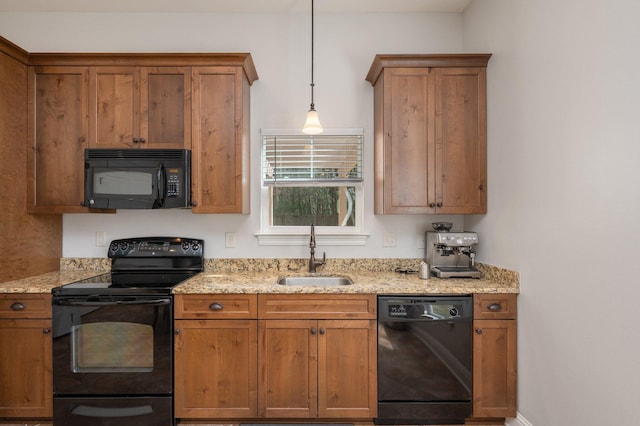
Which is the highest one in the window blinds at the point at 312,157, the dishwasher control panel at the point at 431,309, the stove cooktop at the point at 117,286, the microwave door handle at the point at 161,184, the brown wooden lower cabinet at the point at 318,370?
the window blinds at the point at 312,157

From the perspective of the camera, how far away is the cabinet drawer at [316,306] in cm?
222

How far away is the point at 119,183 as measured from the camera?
8.21ft

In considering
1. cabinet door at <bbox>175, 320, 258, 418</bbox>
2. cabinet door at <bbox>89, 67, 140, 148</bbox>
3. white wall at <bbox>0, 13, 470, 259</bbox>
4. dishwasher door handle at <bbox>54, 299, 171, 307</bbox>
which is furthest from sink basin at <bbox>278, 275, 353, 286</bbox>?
cabinet door at <bbox>89, 67, 140, 148</bbox>

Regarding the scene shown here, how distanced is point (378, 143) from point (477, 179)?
2.47 ft

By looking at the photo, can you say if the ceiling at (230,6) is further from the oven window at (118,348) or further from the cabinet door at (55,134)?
the oven window at (118,348)

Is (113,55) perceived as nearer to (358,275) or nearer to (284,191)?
(284,191)

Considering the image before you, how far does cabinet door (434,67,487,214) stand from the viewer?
2531mm

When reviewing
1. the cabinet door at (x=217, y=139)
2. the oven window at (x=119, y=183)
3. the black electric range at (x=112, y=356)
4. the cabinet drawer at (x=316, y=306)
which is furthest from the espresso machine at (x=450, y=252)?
the oven window at (x=119, y=183)

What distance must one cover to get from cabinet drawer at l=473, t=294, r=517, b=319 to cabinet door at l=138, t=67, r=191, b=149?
7.16 feet

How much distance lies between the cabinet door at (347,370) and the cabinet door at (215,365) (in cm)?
44

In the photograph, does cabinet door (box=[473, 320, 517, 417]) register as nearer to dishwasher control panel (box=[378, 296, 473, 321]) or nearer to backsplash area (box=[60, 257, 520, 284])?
dishwasher control panel (box=[378, 296, 473, 321])

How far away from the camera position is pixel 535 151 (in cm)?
205

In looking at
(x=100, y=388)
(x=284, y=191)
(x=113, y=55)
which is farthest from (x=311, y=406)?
(x=113, y=55)

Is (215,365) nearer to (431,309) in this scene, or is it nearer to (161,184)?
(161,184)
